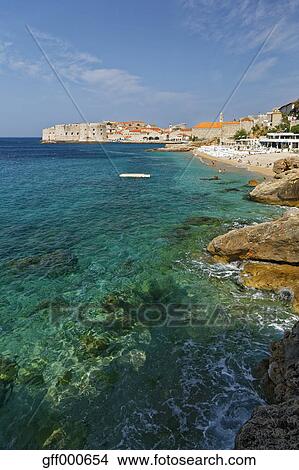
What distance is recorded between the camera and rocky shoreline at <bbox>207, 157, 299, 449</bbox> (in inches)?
194

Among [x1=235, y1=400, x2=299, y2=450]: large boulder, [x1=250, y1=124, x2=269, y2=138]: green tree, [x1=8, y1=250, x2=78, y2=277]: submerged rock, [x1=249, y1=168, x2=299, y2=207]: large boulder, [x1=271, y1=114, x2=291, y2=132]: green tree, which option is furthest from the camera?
[x1=250, y1=124, x2=269, y2=138]: green tree

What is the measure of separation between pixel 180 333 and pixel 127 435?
166 inches

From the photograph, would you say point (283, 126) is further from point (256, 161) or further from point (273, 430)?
point (273, 430)

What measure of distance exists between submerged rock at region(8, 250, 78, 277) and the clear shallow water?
0.06m

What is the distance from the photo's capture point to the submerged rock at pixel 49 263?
15.7 metres

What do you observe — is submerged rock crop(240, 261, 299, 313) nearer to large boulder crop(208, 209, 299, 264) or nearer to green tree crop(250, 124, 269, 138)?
large boulder crop(208, 209, 299, 264)

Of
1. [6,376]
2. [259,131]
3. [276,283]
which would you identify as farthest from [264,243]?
[259,131]

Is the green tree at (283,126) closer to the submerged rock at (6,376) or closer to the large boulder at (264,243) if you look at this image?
the large boulder at (264,243)

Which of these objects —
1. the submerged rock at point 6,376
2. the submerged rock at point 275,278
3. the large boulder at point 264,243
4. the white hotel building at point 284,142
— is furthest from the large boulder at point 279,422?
the white hotel building at point 284,142

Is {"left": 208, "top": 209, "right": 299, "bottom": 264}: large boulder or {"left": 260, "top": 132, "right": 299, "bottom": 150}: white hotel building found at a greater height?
{"left": 260, "top": 132, "right": 299, "bottom": 150}: white hotel building

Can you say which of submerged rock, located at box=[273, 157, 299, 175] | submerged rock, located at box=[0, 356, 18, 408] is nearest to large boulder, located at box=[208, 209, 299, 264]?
submerged rock, located at box=[0, 356, 18, 408]

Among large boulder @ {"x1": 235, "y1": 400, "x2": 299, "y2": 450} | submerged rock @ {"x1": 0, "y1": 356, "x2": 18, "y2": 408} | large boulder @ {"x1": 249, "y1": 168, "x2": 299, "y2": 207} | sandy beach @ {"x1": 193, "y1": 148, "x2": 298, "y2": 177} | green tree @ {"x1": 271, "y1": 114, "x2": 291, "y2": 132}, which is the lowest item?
submerged rock @ {"x1": 0, "y1": 356, "x2": 18, "y2": 408}

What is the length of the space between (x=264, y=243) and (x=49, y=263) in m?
11.4

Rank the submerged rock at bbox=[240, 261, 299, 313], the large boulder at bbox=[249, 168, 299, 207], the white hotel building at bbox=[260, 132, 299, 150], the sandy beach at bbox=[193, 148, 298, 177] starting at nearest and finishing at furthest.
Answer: the submerged rock at bbox=[240, 261, 299, 313] < the large boulder at bbox=[249, 168, 299, 207] < the sandy beach at bbox=[193, 148, 298, 177] < the white hotel building at bbox=[260, 132, 299, 150]
